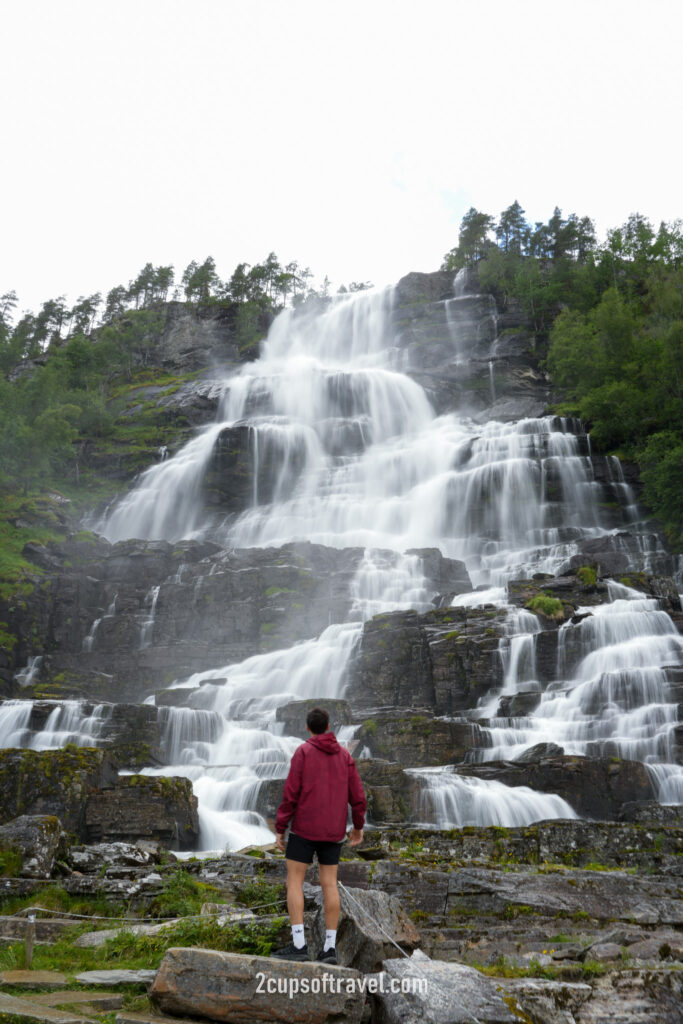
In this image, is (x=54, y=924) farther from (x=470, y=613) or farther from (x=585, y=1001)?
(x=470, y=613)

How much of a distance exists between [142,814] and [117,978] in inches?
386

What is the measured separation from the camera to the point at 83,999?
A: 16.8ft

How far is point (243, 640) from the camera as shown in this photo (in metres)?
35.0

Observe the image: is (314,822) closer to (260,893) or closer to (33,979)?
(33,979)

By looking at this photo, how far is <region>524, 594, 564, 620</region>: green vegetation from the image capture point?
2647 centimetres

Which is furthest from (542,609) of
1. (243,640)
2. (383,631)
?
(243,640)

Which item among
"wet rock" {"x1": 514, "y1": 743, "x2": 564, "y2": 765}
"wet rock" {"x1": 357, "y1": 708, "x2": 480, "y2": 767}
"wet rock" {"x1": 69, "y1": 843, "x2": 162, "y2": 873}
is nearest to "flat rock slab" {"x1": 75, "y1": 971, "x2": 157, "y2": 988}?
"wet rock" {"x1": 69, "y1": 843, "x2": 162, "y2": 873}

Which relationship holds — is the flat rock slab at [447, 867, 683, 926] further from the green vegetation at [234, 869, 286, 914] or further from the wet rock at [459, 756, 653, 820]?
the wet rock at [459, 756, 653, 820]

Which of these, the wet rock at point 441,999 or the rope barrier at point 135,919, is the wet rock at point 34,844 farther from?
the wet rock at point 441,999

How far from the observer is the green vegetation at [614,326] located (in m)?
43.8

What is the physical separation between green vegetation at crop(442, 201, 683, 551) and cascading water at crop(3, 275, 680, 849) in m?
3.20

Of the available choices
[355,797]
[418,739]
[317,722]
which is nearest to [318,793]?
[355,797]

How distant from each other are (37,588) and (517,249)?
67.6 meters

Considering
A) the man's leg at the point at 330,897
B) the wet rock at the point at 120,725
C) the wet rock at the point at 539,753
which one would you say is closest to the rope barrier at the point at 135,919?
the man's leg at the point at 330,897
